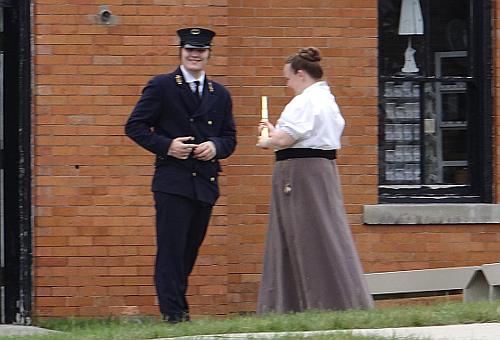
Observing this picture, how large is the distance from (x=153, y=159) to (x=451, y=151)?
2423mm

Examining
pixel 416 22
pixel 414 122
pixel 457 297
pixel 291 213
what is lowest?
pixel 457 297

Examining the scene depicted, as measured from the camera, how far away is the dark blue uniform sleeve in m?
7.77

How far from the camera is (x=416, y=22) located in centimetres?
A: 1011

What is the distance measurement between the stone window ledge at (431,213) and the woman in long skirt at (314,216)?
1579 mm

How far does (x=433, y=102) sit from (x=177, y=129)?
9.77 feet

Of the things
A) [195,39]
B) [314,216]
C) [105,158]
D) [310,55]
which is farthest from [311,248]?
[105,158]

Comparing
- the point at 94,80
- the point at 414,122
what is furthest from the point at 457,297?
the point at 94,80

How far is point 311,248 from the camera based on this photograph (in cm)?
816

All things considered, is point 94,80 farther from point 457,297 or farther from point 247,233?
point 457,297

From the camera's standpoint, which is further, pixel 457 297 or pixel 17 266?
pixel 457 297

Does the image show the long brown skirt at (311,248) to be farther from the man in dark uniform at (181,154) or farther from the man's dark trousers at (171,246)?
the man's dark trousers at (171,246)

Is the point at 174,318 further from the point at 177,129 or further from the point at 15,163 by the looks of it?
the point at 15,163

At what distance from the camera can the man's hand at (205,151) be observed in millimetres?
7805

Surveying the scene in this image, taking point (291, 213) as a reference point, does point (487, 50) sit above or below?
above
